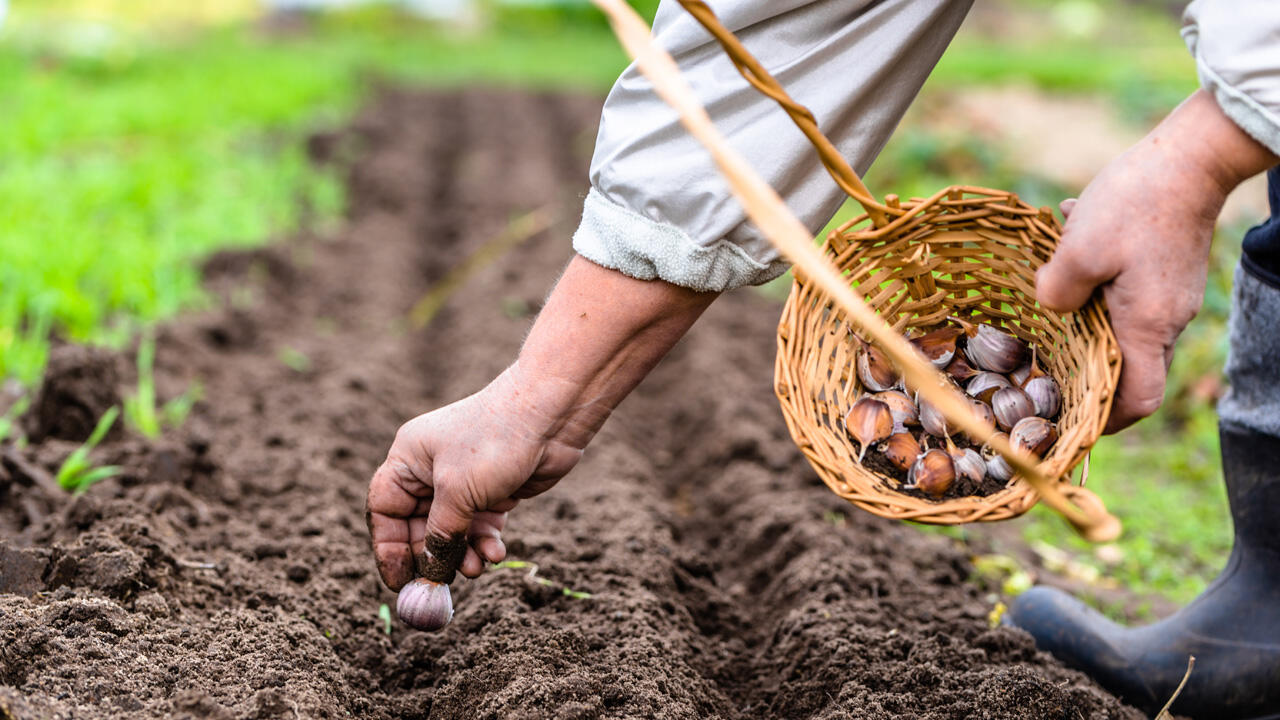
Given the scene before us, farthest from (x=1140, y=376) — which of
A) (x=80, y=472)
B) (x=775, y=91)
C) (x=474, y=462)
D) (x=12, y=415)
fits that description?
(x=12, y=415)

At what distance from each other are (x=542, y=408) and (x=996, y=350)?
68 cm

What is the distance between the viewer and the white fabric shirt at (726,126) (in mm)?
1471

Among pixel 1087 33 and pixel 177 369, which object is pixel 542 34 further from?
pixel 177 369

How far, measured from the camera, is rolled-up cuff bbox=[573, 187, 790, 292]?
1479 millimetres

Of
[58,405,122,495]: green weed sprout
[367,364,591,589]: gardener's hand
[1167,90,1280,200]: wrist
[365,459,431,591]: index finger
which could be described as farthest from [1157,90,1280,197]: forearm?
[58,405,122,495]: green weed sprout

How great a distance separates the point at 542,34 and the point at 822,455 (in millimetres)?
18687

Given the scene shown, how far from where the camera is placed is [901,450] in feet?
5.22

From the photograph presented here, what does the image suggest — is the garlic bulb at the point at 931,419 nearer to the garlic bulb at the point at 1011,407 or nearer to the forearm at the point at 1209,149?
the garlic bulb at the point at 1011,407

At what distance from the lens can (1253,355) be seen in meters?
1.99

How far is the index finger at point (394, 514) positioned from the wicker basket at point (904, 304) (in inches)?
24.9

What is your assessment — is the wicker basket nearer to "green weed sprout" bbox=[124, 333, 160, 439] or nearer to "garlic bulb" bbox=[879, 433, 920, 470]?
"garlic bulb" bbox=[879, 433, 920, 470]

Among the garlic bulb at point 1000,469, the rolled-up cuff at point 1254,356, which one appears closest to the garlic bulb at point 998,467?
the garlic bulb at point 1000,469

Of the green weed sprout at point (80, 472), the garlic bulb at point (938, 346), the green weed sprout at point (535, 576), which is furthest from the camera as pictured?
the green weed sprout at point (80, 472)

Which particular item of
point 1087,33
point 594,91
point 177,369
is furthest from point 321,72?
point 1087,33
